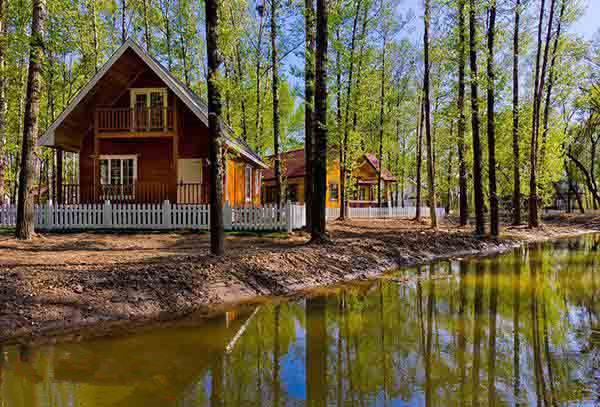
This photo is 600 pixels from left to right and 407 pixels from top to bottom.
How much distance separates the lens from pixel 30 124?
13.5m

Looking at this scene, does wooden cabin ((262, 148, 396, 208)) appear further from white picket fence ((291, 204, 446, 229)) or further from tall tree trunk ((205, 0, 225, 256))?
tall tree trunk ((205, 0, 225, 256))

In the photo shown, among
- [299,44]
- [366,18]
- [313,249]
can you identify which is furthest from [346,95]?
[313,249]

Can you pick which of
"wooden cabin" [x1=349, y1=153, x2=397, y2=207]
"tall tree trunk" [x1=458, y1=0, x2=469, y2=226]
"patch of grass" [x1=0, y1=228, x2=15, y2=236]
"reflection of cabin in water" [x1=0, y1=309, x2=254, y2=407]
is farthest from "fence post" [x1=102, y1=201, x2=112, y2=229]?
"wooden cabin" [x1=349, y1=153, x2=397, y2=207]

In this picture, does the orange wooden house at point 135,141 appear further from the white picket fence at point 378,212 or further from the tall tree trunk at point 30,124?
the white picket fence at point 378,212

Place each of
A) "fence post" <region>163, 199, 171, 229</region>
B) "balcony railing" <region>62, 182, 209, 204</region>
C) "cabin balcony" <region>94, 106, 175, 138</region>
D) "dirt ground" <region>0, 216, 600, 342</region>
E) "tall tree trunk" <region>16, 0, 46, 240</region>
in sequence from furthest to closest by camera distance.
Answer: "balcony railing" <region>62, 182, 209, 204</region>, "cabin balcony" <region>94, 106, 175, 138</region>, "fence post" <region>163, 199, 171, 229</region>, "tall tree trunk" <region>16, 0, 46, 240</region>, "dirt ground" <region>0, 216, 600, 342</region>

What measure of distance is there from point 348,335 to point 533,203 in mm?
22838

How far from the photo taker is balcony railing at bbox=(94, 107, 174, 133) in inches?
716

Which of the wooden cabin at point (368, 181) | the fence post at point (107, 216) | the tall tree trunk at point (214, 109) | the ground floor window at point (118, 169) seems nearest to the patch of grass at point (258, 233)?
the fence post at point (107, 216)

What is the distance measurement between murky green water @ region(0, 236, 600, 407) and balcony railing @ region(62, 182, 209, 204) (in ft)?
39.7

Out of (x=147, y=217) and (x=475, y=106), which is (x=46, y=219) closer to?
(x=147, y=217)

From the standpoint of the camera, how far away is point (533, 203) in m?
24.9

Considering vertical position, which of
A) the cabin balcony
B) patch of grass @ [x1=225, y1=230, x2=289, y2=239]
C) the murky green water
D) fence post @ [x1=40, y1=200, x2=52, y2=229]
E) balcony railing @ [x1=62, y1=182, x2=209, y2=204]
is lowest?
the murky green water

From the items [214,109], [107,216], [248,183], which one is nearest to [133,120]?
[107,216]

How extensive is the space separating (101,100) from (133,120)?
93.7 inches
